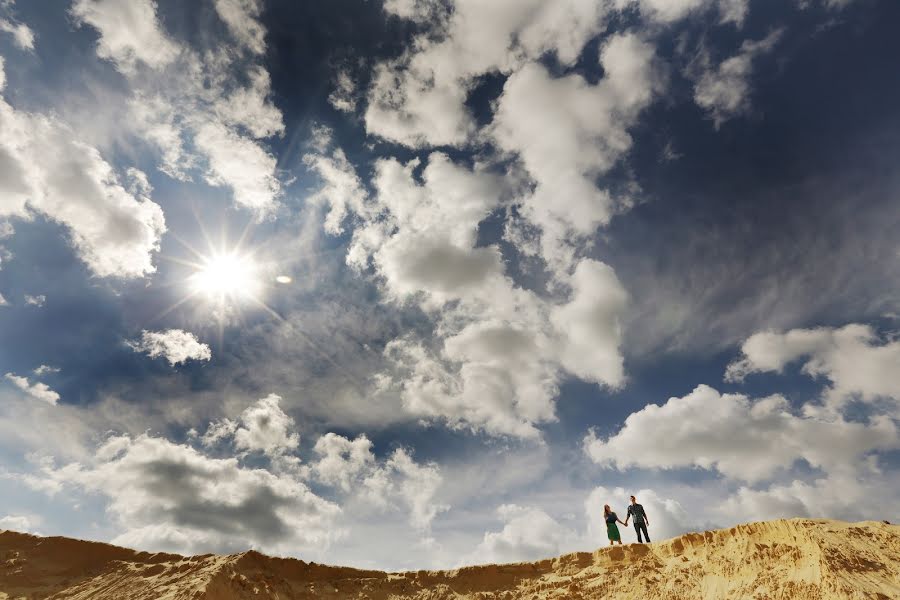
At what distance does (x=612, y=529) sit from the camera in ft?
70.1

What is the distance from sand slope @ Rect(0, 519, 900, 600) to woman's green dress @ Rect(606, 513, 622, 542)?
0.78m

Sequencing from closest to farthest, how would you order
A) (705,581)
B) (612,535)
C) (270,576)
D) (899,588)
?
1. (899,588)
2. (705,581)
3. (270,576)
4. (612,535)

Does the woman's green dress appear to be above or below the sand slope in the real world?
above

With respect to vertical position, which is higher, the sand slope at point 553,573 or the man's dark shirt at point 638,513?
the man's dark shirt at point 638,513

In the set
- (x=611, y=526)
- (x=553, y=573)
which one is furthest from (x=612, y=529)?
(x=553, y=573)

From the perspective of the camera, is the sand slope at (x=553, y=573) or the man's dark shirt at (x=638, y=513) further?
the man's dark shirt at (x=638, y=513)

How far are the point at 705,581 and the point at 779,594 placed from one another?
8.33 feet

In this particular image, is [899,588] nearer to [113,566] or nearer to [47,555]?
[113,566]

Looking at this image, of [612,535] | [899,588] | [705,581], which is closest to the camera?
[899,588]

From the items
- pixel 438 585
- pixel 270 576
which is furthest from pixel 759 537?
pixel 270 576

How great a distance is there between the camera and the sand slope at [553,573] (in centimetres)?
1625

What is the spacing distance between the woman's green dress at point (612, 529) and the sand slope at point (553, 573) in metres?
0.78

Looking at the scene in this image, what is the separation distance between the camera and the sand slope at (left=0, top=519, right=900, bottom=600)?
640 inches

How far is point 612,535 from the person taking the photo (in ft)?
70.0
